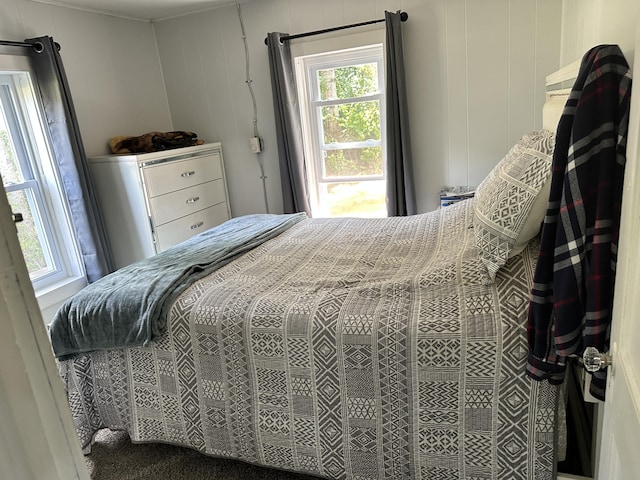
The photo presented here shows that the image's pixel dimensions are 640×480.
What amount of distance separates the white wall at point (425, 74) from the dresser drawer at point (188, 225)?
317 millimetres

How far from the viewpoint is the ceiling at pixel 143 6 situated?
3242 millimetres

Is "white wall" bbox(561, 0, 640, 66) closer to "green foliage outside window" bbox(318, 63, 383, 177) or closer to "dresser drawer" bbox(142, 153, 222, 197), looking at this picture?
"green foliage outside window" bbox(318, 63, 383, 177)

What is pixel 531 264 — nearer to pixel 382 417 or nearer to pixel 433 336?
pixel 433 336

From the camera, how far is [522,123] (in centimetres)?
317

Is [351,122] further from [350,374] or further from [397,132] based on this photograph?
[350,374]

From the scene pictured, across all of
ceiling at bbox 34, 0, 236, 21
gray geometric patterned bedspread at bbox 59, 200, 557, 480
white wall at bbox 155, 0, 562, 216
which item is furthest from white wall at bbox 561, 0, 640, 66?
ceiling at bbox 34, 0, 236, 21

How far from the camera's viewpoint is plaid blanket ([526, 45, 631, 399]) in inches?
37.2

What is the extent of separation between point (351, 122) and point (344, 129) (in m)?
0.08

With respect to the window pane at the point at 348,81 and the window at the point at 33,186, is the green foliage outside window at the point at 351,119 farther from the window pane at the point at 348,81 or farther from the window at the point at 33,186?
the window at the point at 33,186

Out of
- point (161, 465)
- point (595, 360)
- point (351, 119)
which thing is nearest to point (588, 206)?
point (595, 360)

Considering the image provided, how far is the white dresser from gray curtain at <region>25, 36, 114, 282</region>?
0.15 m

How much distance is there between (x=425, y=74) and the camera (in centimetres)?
331

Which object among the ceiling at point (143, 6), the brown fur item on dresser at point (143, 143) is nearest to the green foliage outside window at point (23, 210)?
the brown fur item on dresser at point (143, 143)

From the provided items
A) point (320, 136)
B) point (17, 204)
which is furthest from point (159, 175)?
point (320, 136)
